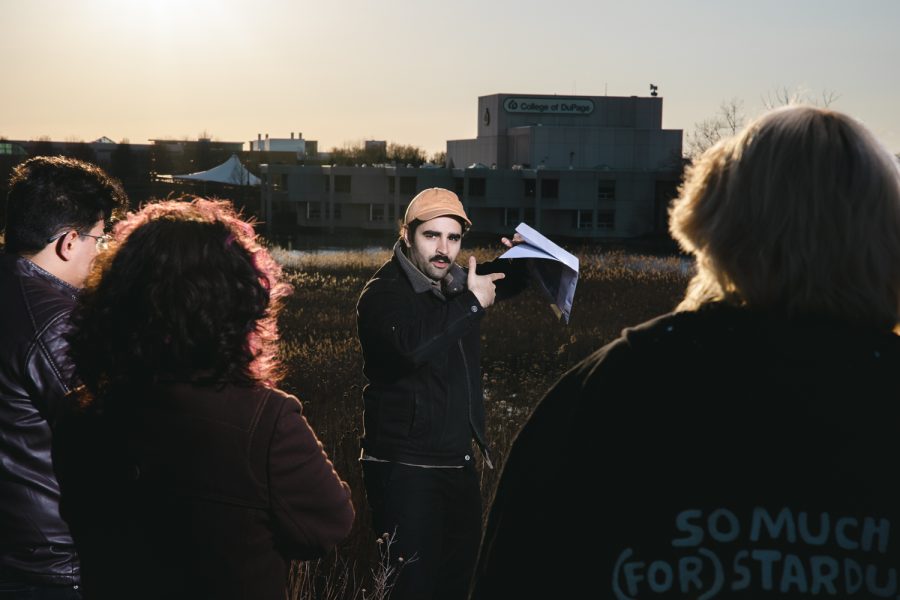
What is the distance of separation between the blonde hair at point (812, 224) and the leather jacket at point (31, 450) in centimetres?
195

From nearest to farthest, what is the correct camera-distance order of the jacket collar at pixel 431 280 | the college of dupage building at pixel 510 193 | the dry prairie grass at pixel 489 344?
the jacket collar at pixel 431 280 → the dry prairie grass at pixel 489 344 → the college of dupage building at pixel 510 193

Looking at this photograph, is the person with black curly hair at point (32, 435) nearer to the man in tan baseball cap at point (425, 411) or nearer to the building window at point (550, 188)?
the man in tan baseball cap at point (425, 411)

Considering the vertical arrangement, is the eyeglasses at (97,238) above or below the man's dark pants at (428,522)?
above

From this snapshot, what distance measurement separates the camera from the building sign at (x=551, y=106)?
93938mm

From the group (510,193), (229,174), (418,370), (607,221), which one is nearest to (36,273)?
(418,370)

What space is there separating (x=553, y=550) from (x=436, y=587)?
2.43m

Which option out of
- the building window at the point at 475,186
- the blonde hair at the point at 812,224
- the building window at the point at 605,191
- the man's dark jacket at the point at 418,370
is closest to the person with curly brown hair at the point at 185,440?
the blonde hair at the point at 812,224

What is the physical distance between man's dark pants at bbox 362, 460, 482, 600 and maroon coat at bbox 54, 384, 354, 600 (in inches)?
74.8

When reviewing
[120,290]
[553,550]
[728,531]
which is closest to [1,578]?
[120,290]

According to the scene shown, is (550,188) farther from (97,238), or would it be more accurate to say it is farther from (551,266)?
(97,238)

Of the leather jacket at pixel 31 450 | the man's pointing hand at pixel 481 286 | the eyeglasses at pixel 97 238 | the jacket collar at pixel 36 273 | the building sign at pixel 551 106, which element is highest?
the building sign at pixel 551 106

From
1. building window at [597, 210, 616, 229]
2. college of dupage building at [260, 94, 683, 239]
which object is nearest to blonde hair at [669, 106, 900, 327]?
college of dupage building at [260, 94, 683, 239]

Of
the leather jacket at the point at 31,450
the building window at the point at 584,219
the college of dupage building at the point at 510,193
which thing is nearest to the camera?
the leather jacket at the point at 31,450

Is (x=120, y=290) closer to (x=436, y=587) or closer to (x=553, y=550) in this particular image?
(x=553, y=550)
